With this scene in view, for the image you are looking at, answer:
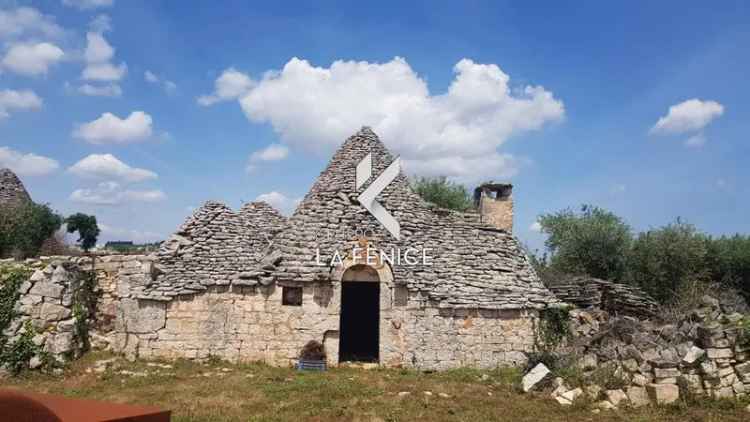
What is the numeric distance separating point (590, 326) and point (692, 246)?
9144 millimetres

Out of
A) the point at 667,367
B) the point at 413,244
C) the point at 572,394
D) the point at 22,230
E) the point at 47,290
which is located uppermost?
the point at 22,230

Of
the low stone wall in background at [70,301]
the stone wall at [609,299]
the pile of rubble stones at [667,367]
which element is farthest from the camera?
the stone wall at [609,299]

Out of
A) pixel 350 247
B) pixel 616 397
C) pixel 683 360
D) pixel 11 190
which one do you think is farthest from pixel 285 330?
pixel 11 190

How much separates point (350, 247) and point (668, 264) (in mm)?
13326

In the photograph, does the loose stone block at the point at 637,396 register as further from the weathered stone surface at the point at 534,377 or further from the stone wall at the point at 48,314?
the stone wall at the point at 48,314

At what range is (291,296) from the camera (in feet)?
41.4

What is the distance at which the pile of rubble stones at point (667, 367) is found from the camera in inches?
356

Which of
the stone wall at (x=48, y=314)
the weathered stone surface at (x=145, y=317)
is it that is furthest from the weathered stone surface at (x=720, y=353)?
the stone wall at (x=48, y=314)

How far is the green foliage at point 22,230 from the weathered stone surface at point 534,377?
18315 millimetres

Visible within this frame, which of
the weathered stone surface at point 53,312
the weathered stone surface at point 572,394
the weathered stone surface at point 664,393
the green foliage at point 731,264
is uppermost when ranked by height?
the green foliage at point 731,264

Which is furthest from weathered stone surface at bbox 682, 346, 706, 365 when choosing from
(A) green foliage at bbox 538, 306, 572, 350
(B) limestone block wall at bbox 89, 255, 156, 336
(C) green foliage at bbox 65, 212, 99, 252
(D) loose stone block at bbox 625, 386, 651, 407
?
(C) green foliage at bbox 65, 212, 99, 252

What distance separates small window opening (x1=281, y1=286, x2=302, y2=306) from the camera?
12.6 metres

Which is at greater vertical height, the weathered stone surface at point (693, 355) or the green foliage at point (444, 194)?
the green foliage at point (444, 194)

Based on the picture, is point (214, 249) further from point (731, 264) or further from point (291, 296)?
point (731, 264)
